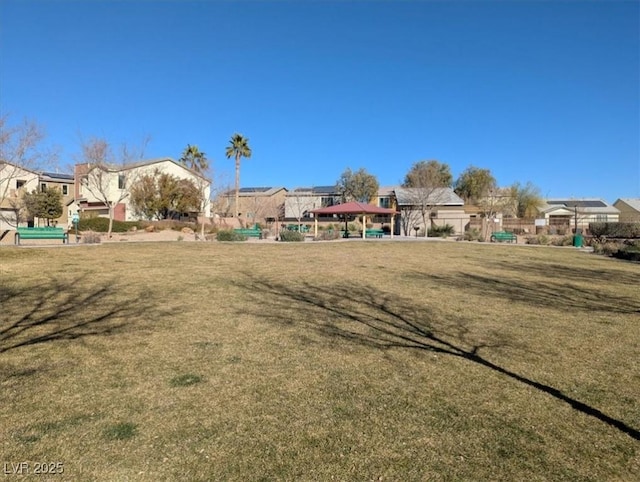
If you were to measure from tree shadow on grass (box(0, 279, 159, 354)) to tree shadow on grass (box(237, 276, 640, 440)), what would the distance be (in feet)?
6.71

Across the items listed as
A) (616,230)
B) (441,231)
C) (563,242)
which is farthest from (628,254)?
(441,231)

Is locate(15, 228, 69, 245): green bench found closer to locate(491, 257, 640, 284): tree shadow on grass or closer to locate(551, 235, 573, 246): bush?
locate(491, 257, 640, 284): tree shadow on grass

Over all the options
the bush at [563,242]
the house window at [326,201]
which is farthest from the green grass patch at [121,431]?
the house window at [326,201]

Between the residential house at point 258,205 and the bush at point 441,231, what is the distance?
2562 cm

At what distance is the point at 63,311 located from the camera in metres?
6.62

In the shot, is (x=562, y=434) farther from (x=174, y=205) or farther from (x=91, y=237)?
(x=174, y=205)

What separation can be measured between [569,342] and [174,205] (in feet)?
139

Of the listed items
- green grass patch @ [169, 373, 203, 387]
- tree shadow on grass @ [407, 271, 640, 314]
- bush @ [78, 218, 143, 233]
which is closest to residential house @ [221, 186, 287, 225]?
bush @ [78, 218, 143, 233]

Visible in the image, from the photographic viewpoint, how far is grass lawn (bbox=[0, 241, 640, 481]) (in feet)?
8.87

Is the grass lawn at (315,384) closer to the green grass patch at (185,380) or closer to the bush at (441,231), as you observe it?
the green grass patch at (185,380)

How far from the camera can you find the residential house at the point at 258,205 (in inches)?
2360

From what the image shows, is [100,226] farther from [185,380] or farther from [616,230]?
[616,230]

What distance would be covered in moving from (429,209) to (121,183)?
108 feet

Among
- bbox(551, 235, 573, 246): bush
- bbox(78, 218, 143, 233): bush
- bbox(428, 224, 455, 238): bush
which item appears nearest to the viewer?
bbox(551, 235, 573, 246): bush
